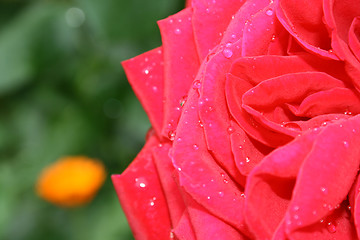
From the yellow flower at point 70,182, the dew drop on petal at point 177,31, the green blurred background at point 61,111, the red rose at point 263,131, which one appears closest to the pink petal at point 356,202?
the red rose at point 263,131

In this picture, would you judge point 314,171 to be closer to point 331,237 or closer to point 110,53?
point 331,237

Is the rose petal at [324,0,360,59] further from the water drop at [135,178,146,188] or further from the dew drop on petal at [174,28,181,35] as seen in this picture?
the water drop at [135,178,146,188]

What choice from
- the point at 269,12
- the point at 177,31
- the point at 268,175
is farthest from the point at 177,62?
the point at 268,175

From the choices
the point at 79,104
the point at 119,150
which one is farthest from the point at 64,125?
the point at 119,150

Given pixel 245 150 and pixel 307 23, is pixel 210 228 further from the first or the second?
pixel 307 23

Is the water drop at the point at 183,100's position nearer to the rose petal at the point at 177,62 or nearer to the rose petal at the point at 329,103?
the rose petal at the point at 177,62

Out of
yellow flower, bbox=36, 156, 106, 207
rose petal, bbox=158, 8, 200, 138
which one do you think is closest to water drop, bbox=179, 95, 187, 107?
rose petal, bbox=158, 8, 200, 138
